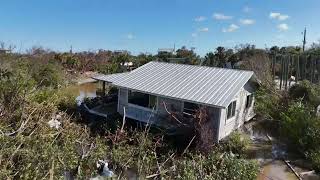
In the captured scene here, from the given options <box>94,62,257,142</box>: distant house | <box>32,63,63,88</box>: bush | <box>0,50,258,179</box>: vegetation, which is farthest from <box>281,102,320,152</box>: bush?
<box>32,63,63,88</box>: bush

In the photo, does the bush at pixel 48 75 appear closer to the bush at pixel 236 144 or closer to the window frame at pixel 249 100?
the window frame at pixel 249 100

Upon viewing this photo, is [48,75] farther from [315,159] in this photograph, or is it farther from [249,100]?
[315,159]

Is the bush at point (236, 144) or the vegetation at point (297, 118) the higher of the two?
the vegetation at point (297, 118)

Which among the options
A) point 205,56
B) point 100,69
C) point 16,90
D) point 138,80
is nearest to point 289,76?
point 205,56

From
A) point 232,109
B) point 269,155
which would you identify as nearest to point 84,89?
point 232,109

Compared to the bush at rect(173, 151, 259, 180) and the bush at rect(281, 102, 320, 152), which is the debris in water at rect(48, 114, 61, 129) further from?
the bush at rect(281, 102, 320, 152)

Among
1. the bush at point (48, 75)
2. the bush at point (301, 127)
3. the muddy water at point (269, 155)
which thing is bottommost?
the muddy water at point (269, 155)

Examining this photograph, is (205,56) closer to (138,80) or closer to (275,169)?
(138,80)

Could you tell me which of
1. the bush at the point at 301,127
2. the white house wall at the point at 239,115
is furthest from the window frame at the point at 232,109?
the bush at the point at 301,127
